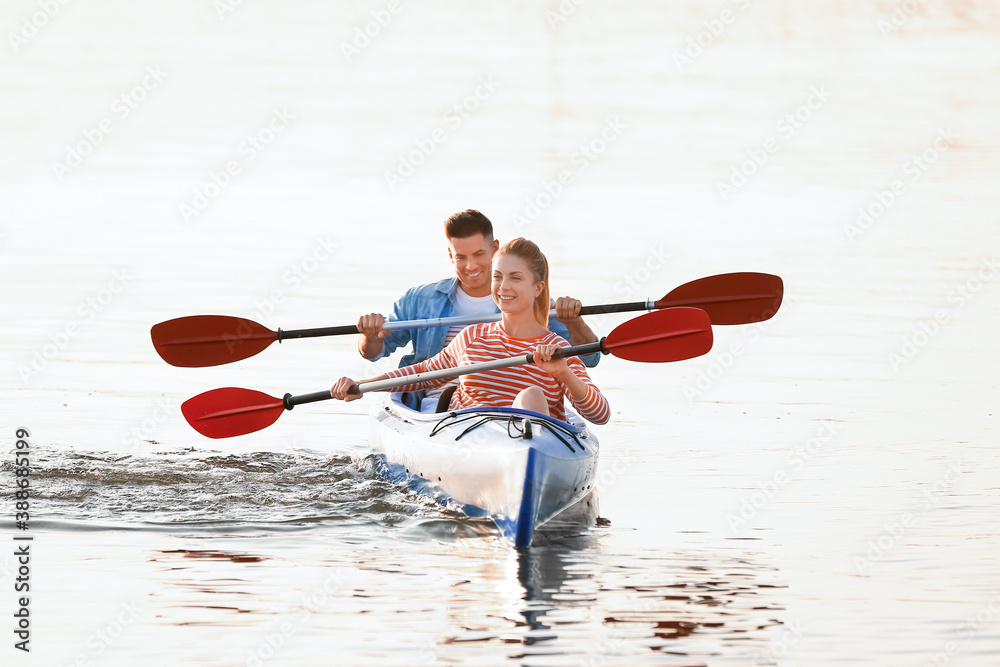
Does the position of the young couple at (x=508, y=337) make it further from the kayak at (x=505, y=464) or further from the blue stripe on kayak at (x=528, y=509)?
the blue stripe on kayak at (x=528, y=509)

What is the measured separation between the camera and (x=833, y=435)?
8719 millimetres

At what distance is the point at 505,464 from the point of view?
618 cm

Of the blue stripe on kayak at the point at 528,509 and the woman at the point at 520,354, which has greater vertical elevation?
the woman at the point at 520,354

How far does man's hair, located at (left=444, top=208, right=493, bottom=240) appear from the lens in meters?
7.49

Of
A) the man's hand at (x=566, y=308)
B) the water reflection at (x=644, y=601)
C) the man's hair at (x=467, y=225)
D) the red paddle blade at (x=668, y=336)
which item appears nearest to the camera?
the water reflection at (x=644, y=601)

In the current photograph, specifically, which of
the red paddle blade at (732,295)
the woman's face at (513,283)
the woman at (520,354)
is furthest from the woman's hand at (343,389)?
the red paddle blade at (732,295)

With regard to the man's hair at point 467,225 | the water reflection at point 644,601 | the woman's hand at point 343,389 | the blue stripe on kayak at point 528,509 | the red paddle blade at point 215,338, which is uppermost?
the man's hair at point 467,225

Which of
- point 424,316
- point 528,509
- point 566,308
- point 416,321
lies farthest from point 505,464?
point 424,316

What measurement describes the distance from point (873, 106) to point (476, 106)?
19.5 feet

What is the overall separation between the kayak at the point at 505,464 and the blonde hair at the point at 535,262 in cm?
48

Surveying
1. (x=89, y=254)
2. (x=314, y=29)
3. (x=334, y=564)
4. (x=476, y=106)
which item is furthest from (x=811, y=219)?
(x=314, y=29)

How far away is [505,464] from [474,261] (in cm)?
170

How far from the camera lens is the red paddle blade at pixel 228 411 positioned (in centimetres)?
767

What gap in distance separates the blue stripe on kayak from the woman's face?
0.75 metres
